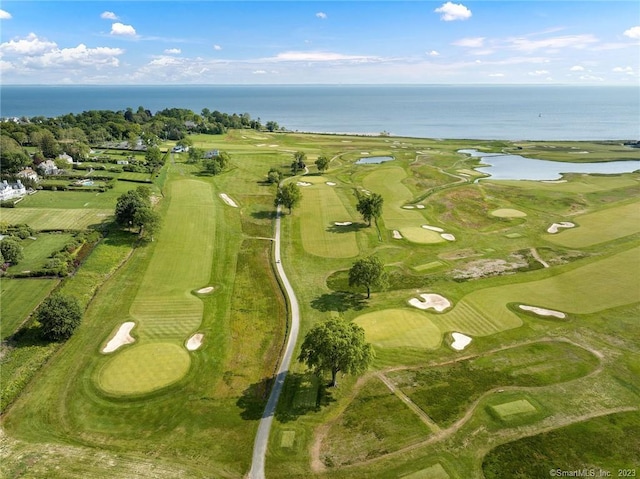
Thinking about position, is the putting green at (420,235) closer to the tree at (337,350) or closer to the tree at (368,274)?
the tree at (368,274)

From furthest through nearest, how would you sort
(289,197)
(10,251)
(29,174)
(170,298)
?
1. (29,174)
2. (289,197)
3. (10,251)
4. (170,298)

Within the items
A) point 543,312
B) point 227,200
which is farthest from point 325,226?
point 543,312

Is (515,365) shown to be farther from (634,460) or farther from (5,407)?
(5,407)

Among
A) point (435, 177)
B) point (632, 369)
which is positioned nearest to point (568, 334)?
point (632, 369)

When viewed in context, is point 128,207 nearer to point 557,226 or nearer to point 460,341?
point 460,341

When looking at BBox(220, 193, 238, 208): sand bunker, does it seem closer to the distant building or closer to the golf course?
the golf course

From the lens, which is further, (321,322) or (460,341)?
(321,322)
